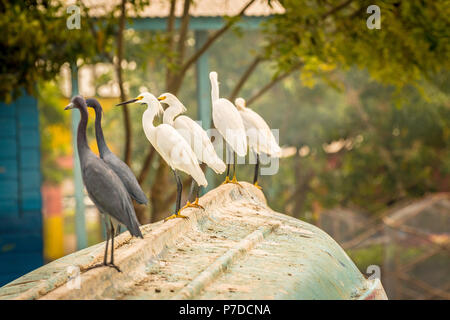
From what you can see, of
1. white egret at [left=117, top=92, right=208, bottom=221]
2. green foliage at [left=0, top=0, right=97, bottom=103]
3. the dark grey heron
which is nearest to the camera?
the dark grey heron

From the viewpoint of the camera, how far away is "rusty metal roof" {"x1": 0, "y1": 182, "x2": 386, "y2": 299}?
10.3ft

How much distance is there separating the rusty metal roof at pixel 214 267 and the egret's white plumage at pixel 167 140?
0.41 m

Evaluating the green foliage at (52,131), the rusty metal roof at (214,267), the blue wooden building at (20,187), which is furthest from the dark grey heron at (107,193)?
the green foliage at (52,131)

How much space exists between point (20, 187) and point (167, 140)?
19.2 feet

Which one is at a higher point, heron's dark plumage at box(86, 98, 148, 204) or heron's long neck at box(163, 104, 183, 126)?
heron's long neck at box(163, 104, 183, 126)

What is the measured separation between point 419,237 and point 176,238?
29.8 feet

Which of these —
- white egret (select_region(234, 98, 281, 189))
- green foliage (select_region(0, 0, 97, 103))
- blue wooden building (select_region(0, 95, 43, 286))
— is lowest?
blue wooden building (select_region(0, 95, 43, 286))

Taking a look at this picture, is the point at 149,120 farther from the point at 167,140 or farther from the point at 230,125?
the point at 230,125

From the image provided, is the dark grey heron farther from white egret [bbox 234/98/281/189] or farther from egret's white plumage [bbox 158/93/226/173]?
white egret [bbox 234/98/281/189]

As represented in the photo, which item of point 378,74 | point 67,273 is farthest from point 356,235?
point 67,273

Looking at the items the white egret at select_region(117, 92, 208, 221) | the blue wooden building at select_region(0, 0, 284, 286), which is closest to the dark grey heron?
the white egret at select_region(117, 92, 208, 221)

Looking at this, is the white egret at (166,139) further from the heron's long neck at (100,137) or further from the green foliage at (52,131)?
the green foliage at (52,131)

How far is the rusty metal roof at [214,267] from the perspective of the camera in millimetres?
3125

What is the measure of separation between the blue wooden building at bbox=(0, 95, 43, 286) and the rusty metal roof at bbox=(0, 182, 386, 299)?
5.32 metres
